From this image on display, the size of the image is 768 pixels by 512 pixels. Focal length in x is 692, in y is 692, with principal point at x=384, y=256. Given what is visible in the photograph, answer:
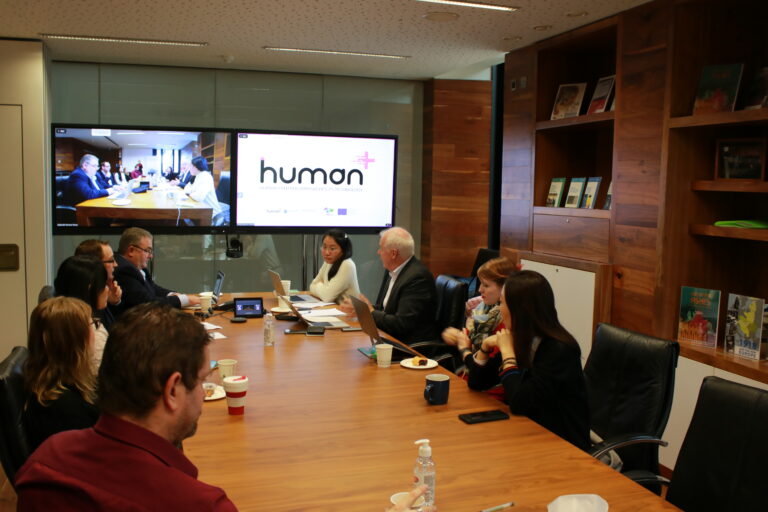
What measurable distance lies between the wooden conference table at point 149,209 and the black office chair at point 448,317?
2.76 m

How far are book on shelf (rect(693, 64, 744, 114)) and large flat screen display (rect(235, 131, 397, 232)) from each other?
3331mm

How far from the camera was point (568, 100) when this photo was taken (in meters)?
5.05

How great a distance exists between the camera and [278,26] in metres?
4.86

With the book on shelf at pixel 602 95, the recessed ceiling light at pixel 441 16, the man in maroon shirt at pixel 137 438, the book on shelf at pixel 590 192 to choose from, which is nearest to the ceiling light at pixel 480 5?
the recessed ceiling light at pixel 441 16

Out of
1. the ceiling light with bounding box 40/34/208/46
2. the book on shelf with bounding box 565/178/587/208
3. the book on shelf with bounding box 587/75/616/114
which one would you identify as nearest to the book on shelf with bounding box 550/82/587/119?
the book on shelf with bounding box 587/75/616/114

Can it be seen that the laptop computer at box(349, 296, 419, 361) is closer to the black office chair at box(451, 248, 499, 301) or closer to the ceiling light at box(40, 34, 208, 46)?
the black office chair at box(451, 248, 499, 301)

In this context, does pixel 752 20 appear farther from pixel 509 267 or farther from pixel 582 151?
pixel 509 267

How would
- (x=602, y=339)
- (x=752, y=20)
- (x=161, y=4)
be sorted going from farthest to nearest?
(x=161, y=4), (x=752, y=20), (x=602, y=339)

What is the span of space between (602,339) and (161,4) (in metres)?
3.31

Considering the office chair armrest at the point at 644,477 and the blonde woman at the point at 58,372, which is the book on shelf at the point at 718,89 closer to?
the office chair armrest at the point at 644,477

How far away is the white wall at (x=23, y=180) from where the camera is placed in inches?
212

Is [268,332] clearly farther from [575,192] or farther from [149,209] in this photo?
[149,209]

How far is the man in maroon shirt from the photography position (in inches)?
43.8

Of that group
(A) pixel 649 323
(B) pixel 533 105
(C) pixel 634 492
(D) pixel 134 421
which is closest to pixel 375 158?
(B) pixel 533 105
